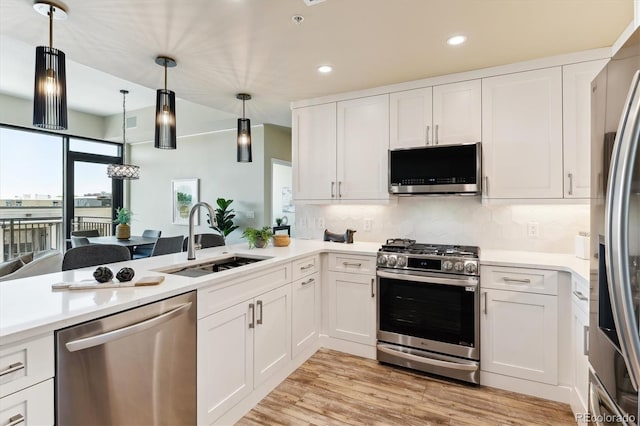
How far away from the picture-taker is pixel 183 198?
641cm

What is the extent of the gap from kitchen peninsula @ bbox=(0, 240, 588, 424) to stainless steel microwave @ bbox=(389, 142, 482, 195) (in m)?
0.63

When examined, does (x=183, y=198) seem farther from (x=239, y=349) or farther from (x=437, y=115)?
(x=437, y=115)

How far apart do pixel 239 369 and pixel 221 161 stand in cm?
447

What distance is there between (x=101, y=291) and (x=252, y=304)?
2.95ft

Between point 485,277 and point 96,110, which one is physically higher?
point 96,110

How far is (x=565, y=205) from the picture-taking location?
Answer: 2783mm

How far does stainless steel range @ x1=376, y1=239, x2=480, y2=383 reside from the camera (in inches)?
99.6

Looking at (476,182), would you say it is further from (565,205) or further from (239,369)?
(239,369)

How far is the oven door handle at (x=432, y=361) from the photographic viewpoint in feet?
8.27

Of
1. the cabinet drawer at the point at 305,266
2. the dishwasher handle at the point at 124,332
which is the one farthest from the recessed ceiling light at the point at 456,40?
the dishwasher handle at the point at 124,332

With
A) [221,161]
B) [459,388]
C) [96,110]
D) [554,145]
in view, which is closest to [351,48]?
[554,145]

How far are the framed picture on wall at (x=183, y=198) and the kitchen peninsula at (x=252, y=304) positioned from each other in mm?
3679

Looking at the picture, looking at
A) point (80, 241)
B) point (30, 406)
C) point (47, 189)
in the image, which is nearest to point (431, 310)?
point (30, 406)

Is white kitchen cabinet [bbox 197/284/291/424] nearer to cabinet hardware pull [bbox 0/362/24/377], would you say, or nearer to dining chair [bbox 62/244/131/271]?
cabinet hardware pull [bbox 0/362/24/377]
